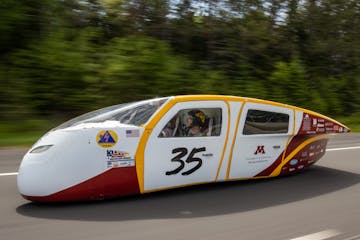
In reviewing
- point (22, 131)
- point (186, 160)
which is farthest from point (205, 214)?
point (22, 131)

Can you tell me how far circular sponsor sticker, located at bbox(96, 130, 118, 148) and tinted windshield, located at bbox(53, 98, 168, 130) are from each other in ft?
0.83

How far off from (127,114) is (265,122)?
6.82 ft

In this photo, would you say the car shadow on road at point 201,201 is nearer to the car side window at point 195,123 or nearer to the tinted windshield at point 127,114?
the car side window at point 195,123

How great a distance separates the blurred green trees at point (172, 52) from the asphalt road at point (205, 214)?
25.8 ft

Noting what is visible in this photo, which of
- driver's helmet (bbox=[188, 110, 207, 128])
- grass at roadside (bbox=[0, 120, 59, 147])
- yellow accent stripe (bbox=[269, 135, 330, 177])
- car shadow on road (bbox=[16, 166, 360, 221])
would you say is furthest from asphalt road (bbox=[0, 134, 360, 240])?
grass at roadside (bbox=[0, 120, 59, 147])

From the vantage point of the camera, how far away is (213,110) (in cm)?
611

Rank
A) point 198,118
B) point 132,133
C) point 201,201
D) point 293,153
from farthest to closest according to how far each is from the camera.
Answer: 1. point 293,153
2. point 198,118
3. point 201,201
4. point 132,133

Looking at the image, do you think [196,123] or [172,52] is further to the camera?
[172,52]

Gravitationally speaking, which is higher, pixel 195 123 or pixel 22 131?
pixel 195 123

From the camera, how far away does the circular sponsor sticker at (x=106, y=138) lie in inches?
208

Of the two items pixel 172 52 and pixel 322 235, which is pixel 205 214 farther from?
pixel 172 52

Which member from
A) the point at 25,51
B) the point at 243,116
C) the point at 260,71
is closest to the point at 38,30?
the point at 25,51

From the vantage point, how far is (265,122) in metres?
6.67

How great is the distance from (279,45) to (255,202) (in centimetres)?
1811
